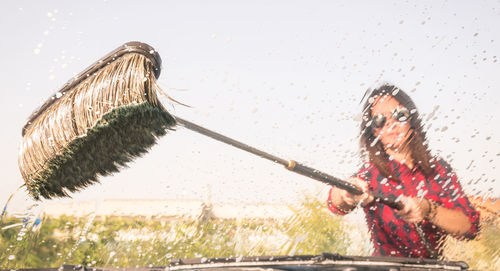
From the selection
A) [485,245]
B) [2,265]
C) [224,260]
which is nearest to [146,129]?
[224,260]

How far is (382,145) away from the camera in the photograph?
344 cm

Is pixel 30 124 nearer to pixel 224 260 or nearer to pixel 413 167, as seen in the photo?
pixel 224 260

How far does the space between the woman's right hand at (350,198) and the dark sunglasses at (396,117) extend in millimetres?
626

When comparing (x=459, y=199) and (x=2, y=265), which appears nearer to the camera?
(x=459, y=199)

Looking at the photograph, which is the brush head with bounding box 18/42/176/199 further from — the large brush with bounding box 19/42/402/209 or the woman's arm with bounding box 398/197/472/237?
the woman's arm with bounding box 398/197/472/237

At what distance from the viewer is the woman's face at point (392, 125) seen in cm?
332

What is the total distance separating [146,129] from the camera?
7.24ft

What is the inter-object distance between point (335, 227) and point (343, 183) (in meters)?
5.11

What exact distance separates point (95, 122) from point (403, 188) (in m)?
2.64

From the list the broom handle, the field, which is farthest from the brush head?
the field

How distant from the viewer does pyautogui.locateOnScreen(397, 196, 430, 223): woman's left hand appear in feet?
9.33

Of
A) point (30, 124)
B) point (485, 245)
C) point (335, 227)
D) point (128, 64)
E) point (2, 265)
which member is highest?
point (128, 64)

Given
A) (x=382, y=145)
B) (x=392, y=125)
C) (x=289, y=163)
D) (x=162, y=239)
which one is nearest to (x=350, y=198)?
(x=382, y=145)

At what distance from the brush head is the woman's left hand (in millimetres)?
2055
